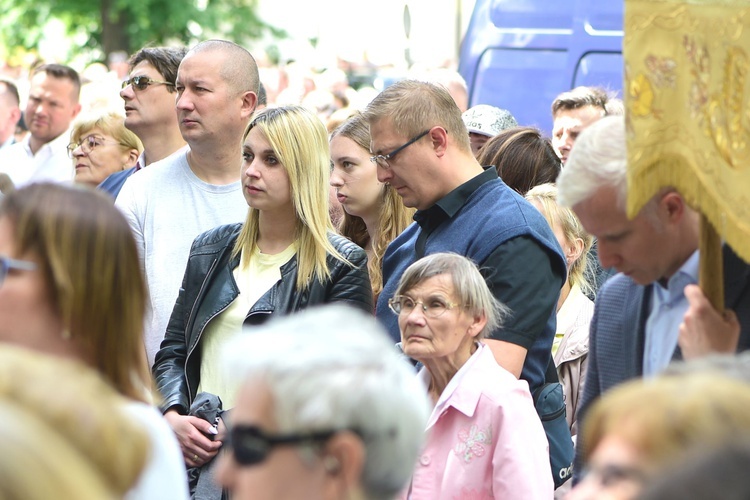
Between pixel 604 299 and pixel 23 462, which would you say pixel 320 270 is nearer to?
pixel 604 299

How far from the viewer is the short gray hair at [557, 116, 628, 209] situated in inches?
128

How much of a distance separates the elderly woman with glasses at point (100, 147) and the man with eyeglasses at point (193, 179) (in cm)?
180

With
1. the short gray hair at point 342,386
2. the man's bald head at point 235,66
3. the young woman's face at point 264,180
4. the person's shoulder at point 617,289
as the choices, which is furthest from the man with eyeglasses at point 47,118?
the short gray hair at point 342,386

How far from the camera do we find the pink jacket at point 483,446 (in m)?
4.18

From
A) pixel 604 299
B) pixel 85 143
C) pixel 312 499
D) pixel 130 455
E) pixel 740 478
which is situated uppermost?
pixel 740 478

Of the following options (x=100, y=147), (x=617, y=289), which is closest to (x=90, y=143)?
(x=100, y=147)

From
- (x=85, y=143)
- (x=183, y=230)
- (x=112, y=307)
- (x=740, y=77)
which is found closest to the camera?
(x=112, y=307)

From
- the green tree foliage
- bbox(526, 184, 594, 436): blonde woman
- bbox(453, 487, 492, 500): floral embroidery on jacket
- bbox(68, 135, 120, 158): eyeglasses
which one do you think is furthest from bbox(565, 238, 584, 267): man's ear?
the green tree foliage

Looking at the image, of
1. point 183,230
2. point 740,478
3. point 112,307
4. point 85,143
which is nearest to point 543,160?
point 183,230

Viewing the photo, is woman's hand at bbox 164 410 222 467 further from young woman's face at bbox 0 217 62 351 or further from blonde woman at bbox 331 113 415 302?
young woman's face at bbox 0 217 62 351

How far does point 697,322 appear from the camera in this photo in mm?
3076

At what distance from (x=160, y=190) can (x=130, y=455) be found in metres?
3.73

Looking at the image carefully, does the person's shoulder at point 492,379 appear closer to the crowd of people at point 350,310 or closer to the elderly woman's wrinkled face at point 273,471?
the crowd of people at point 350,310

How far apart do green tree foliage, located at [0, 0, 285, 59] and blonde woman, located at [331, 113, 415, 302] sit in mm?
15477
